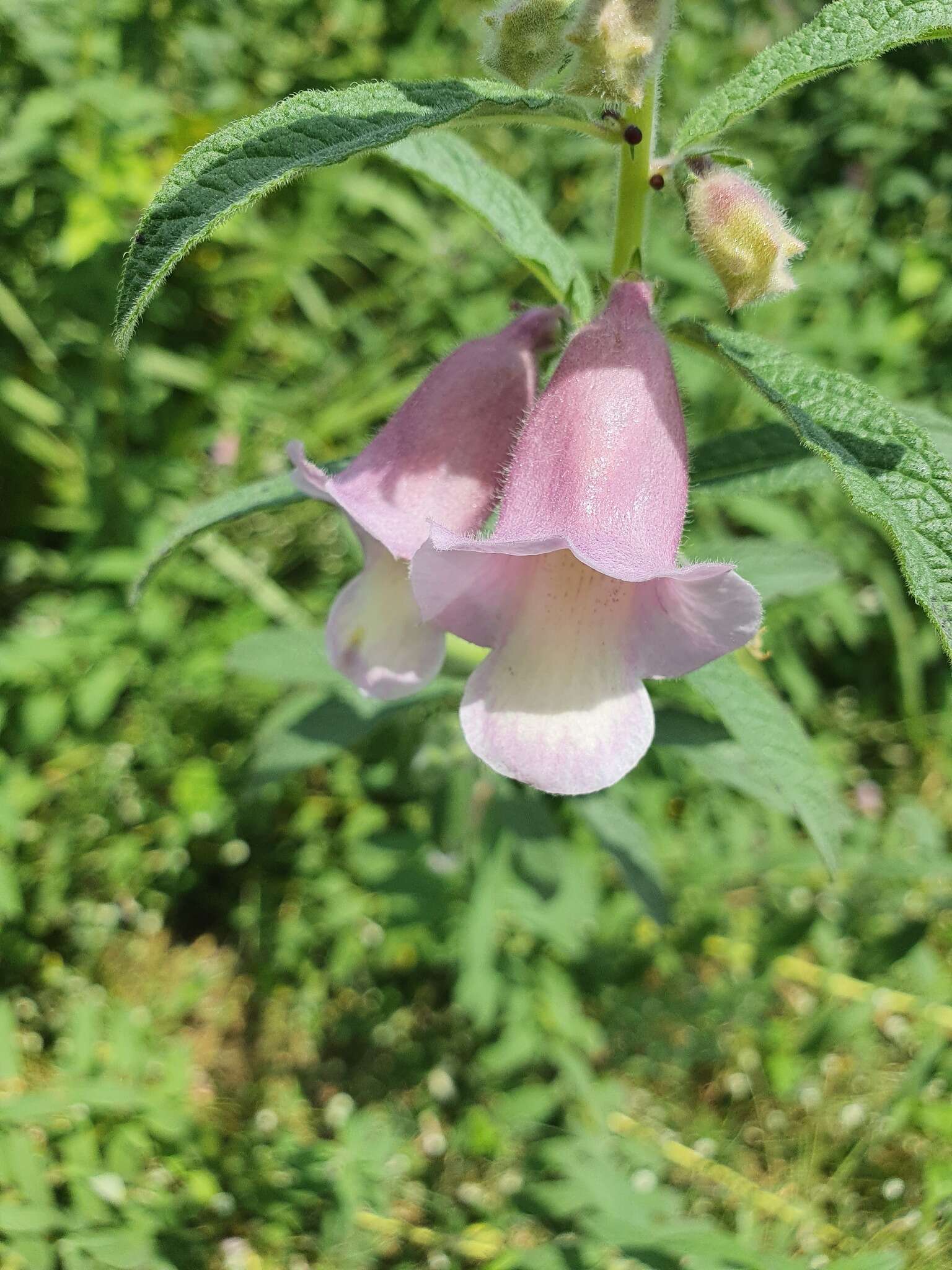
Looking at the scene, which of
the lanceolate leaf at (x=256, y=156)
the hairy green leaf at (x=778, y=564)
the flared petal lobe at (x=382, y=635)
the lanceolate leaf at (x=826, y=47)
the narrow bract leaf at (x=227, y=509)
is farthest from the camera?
the hairy green leaf at (x=778, y=564)

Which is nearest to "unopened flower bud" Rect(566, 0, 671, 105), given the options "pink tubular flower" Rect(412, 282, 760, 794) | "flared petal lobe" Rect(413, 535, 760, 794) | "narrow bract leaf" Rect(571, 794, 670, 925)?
"pink tubular flower" Rect(412, 282, 760, 794)

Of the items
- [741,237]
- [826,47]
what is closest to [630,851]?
[741,237]

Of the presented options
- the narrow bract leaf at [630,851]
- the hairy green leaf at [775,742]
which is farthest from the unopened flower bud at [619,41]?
the narrow bract leaf at [630,851]

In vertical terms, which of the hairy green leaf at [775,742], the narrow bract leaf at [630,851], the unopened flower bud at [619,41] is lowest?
the narrow bract leaf at [630,851]

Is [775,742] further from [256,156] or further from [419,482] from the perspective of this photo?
[256,156]

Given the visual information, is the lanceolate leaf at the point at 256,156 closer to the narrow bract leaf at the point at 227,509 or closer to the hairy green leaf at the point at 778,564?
the narrow bract leaf at the point at 227,509

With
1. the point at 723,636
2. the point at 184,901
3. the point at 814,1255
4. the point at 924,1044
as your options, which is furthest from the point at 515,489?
the point at 184,901

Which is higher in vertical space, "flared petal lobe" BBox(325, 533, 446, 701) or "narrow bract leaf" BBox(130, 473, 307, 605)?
"narrow bract leaf" BBox(130, 473, 307, 605)

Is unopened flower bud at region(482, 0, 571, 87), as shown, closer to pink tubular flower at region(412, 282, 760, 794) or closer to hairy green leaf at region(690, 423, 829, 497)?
pink tubular flower at region(412, 282, 760, 794)
